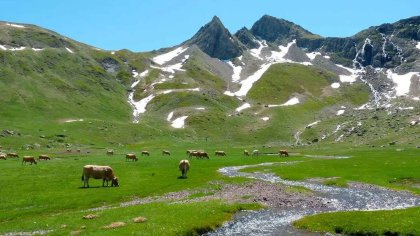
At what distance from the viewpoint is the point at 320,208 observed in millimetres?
46625

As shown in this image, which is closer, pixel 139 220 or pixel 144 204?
pixel 139 220

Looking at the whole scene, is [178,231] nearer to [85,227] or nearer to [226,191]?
[85,227]

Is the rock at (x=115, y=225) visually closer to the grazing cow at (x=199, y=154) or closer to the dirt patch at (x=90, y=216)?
the dirt patch at (x=90, y=216)

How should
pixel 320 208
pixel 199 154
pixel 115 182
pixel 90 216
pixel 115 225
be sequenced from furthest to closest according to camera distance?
1. pixel 199 154
2. pixel 115 182
3. pixel 320 208
4. pixel 90 216
5. pixel 115 225

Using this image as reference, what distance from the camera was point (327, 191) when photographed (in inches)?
2355

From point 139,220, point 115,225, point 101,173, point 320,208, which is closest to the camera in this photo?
point 115,225

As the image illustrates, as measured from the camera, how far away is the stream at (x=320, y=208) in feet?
121

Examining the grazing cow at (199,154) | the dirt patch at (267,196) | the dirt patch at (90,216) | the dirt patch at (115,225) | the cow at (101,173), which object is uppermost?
the grazing cow at (199,154)

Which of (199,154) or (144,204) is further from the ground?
(199,154)

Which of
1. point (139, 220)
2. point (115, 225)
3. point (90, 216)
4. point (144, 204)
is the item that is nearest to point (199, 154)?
point (144, 204)

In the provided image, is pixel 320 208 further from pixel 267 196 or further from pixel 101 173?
pixel 101 173

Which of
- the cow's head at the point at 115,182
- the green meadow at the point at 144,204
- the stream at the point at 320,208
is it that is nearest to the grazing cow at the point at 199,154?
the green meadow at the point at 144,204

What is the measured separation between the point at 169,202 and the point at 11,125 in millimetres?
135195

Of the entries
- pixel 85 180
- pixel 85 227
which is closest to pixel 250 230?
pixel 85 227
